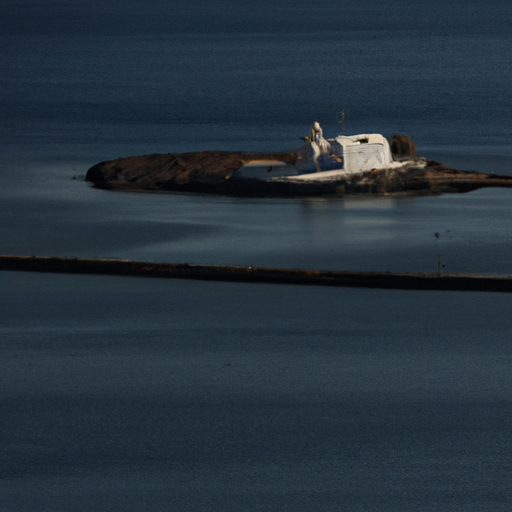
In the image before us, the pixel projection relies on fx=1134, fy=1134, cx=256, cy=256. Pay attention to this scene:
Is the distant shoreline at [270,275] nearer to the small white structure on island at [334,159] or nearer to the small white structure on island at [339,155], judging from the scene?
the small white structure on island at [334,159]

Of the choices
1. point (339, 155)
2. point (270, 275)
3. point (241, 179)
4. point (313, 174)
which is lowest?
point (241, 179)

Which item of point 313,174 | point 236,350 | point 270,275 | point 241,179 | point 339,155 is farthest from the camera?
point 241,179

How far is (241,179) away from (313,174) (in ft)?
5.66

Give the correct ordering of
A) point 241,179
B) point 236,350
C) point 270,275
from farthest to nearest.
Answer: point 241,179 < point 270,275 < point 236,350

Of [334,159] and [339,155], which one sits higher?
[339,155]

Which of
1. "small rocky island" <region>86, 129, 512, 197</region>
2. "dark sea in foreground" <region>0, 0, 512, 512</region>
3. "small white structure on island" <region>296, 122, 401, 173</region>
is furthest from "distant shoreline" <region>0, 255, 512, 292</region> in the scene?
"small white structure on island" <region>296, 122, 401, 173</region>

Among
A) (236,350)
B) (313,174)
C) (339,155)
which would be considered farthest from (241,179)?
(236,350)

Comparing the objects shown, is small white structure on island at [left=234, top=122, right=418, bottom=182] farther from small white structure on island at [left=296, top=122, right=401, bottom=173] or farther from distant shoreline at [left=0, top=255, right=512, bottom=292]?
distant shoreline at [left=0, top=255, right=512, bottom=292]

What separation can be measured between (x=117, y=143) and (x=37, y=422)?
3007 centimetres

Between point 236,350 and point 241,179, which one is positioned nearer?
point 236,350

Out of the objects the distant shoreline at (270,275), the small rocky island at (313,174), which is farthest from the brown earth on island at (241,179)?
the distant shoreline at (270,275)

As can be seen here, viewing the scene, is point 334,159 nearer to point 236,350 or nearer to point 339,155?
point 339,155

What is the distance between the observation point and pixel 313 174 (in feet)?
87.4

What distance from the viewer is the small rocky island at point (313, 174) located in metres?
26.4
